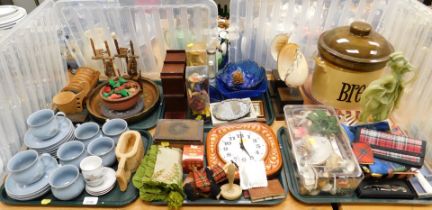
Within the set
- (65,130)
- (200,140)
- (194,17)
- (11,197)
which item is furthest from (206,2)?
(11,197)

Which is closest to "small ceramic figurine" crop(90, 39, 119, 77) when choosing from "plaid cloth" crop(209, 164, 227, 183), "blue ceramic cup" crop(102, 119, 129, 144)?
"blue ceramic cup" crop(102, 119, 129, 144)

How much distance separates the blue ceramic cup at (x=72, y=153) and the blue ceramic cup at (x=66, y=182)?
2 centimetres

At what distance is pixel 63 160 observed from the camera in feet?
2.79

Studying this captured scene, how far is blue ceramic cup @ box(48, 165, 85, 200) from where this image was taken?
0.79 meters

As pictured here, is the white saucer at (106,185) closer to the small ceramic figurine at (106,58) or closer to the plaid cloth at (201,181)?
the plaid cloth at (201,181)

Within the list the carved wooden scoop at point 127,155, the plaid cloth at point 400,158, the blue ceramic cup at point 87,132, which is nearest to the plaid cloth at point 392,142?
the plaid cloth at point 400,158

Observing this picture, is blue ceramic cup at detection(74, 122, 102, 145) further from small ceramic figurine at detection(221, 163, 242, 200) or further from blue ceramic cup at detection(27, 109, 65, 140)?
small ceramic figurine at detection(221, 163, 242, 200)

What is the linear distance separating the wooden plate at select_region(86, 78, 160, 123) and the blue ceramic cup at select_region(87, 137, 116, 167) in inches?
5.6

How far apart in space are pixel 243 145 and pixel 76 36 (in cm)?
82

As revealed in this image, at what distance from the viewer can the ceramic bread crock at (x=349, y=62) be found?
3.10 feet

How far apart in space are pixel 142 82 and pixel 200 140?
1.50ft

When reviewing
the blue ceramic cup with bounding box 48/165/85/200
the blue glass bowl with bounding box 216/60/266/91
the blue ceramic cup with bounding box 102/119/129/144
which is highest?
the blue glass bowl with bounding box 216/60/266/91

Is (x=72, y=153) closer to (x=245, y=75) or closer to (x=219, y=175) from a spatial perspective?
(x=219, y=175)

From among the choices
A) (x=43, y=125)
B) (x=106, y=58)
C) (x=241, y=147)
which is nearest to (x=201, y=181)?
(x=241, y=147)
